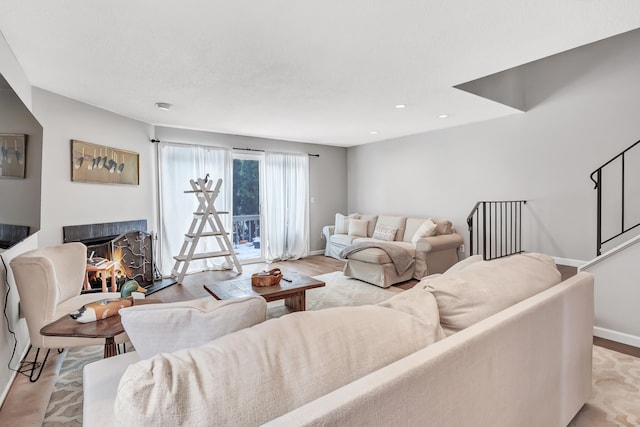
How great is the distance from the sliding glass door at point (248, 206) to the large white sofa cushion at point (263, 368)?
5037 mm

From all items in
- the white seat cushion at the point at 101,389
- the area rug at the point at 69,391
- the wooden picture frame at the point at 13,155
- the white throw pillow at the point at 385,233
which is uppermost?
the wooden picture frame at the point at 13,155

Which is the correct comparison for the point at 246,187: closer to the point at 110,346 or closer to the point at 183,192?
the point at 183,192

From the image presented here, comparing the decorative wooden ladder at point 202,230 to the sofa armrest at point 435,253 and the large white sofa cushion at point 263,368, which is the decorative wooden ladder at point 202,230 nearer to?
the sofa armrest at point 435,253

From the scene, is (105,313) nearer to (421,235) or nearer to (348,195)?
(421,235)

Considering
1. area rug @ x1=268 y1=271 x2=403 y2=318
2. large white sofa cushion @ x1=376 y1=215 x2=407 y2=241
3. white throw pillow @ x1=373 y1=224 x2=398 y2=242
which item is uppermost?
large white sofa cushion @ x1=376 y1=215 x2=407 y2=241

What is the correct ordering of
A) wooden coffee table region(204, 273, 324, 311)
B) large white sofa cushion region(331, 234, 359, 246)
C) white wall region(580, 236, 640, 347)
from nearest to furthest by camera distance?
white wall region(580, 236, 640, 347) → wooden coffee table region(204, 273, 324, 311) → large white sofa cushion region(331, 234, 359, 246)

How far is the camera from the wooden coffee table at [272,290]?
107 inches

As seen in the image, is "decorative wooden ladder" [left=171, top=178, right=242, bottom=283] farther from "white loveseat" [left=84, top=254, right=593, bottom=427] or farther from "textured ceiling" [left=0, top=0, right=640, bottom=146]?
"white loveseat" [left=84, top=254, right=593, bottom=427]

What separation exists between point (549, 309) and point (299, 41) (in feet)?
6.96

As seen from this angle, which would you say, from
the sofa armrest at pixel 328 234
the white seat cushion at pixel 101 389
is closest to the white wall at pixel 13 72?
the white seat cushion at pixel 101 389

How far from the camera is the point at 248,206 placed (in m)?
5.82

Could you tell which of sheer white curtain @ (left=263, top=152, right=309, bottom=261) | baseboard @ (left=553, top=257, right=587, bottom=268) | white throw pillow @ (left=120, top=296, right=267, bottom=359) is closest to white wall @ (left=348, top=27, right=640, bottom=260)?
baseboard @ (left=553, top=257, right=587, bottom=268)

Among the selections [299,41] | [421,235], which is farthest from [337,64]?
[421,235]

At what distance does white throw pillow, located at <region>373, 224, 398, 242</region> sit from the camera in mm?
5301
